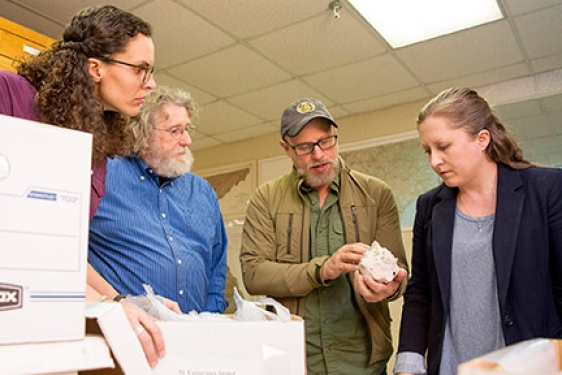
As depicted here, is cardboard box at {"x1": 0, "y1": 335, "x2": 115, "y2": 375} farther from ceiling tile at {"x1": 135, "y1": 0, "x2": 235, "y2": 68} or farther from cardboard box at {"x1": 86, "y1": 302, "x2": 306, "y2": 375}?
ceiling tile at {"x1": 135, "y1": 0, "x2": 235, "y2": 68}

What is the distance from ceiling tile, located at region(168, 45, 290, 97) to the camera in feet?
10.5

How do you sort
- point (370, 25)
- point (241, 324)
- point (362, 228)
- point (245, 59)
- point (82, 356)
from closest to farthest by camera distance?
point (82, 356)
point (241, 324)
point (362, 228)
point (370, 25)
point (245, 59)

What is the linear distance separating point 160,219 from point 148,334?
0.91 m

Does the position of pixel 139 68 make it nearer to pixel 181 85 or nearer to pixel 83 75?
pixel 83 75

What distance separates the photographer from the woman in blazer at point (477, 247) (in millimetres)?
1242

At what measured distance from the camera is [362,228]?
5.44 ft

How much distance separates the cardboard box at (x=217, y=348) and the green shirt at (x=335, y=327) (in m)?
0.77

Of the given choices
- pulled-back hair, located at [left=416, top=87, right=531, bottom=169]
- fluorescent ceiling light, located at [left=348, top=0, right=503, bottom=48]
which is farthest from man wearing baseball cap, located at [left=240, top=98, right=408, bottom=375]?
fluorescent ceiling light, located at [left=348, top=0, right=503, bottom=48]

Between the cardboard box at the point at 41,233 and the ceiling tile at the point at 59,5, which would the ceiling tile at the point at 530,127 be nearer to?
the ceiling tile at the point at 59,5

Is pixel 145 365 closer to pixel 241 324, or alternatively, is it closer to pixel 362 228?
pixel 241 324

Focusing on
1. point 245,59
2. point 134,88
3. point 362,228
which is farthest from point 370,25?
point 134,88

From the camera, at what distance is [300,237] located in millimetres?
1685

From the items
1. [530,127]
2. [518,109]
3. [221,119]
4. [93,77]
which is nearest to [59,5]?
[93,77]

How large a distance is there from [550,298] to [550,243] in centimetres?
13
